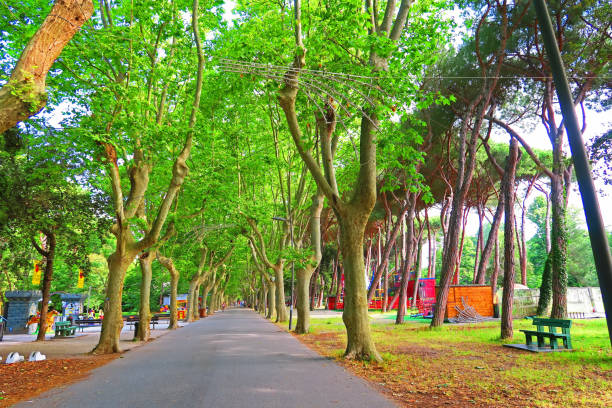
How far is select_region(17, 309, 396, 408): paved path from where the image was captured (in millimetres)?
5738

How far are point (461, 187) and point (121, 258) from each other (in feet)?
42.3

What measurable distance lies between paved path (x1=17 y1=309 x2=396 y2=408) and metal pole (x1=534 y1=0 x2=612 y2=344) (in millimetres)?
3082

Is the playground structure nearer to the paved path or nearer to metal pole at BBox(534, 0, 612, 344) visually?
the paved path

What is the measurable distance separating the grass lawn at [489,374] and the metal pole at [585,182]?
94.3 inches

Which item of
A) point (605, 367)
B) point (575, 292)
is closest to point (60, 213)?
point (605, 367)

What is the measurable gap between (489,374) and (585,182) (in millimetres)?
4684

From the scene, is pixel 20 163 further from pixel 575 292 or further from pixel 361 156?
pixel 575 292

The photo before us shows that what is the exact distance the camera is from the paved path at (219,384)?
18.8 feet

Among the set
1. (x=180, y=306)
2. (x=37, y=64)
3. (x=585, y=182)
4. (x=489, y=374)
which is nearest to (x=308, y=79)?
(x=37, y=64)

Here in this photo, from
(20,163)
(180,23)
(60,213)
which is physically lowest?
(60,213)

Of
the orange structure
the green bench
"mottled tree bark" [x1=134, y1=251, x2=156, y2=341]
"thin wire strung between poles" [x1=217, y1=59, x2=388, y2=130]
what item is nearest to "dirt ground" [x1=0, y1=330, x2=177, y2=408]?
"mottled tree bark" [x1=134, y1=251, x2=156, y2=341]

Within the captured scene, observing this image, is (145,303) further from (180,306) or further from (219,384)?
(180,306)

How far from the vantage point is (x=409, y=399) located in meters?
5.82

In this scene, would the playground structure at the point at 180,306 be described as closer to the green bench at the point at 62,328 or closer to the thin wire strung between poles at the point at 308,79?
the green bench at the point at 62,328
